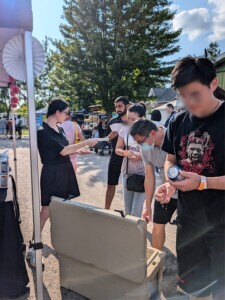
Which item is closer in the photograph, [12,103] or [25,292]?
[25,292]

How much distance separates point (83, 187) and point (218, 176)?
15.6 ft

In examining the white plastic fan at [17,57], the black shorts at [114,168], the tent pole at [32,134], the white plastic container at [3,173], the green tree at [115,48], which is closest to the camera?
the tent pole at [32,134]

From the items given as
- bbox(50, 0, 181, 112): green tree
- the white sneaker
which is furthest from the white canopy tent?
bbox(50, 0, 181, 112): green tree

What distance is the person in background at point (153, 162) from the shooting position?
2.33 m

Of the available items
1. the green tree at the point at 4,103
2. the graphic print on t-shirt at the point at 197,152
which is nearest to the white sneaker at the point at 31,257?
the graphic print on t-shirt at the point at 197,152

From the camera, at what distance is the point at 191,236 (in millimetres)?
1462

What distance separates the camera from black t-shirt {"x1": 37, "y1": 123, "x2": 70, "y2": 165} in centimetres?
274

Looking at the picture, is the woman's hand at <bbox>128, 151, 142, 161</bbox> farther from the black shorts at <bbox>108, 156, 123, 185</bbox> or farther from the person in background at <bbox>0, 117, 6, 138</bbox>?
the person in background at <bbox>0, 117, 6, 138</bbox>

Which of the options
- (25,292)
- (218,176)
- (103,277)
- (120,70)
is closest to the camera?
(218,176)

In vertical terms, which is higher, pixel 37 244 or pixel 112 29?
pixel 112 29

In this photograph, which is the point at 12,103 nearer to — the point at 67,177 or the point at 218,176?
the point at 67,177

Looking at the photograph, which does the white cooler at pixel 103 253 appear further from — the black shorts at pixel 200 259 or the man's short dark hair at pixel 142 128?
the man's short dark hair at pixel 142 128

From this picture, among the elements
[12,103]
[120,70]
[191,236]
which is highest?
[120,70]

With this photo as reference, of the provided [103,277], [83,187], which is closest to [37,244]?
[103,277]
